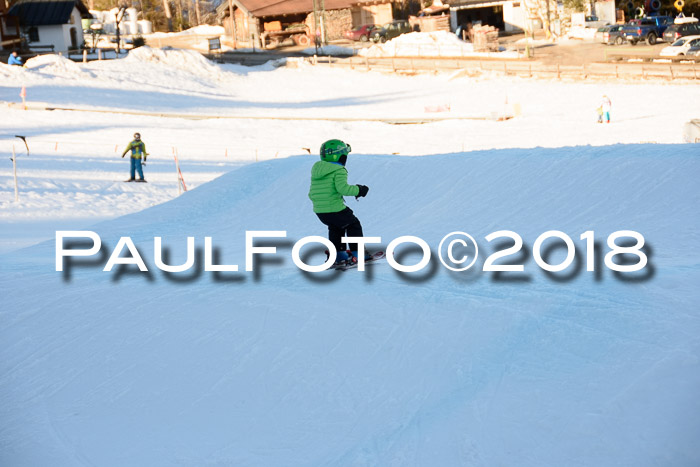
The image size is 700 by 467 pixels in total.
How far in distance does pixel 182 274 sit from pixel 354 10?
209 ft

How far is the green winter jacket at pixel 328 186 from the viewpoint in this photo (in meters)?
8.51

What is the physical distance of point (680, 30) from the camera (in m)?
48.5

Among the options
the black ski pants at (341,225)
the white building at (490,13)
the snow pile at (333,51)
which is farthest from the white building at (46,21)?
the black ski pants at (341,225)

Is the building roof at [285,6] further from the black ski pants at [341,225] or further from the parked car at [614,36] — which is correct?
the black ski pants at [341,225]

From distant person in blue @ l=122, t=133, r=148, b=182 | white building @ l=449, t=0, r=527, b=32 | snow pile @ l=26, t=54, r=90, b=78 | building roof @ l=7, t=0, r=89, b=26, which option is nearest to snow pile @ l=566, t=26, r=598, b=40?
white building @ l=449, t=0, r=527, b=32

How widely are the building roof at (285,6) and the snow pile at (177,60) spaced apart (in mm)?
16393

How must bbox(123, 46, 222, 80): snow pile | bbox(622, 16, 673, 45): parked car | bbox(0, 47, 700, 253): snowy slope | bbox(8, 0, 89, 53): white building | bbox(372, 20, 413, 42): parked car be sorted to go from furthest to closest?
bbox(372, 20, 413, 42): parked car → bbox(8, 0, 89, 53): white building → bbox(622, 16, 673, 45): parked car → bbox(123, 46, 222, 80): snow pile → bbox(0, 47, 700, 253): snowy slope

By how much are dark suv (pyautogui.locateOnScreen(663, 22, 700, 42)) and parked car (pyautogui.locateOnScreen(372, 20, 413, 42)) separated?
21.1 meters

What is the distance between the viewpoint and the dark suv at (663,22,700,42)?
158 ft

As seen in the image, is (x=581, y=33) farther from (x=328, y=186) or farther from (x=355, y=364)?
(x=355, y=364)

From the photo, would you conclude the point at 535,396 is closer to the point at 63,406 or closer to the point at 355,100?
the point at 63,406

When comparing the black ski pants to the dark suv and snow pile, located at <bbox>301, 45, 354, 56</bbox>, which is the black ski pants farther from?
snow pile, located at <bbox>301, 45, 354, 56</bbox>

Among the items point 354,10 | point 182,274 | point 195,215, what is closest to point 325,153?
point 182,274

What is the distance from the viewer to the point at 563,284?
7.80 meters
